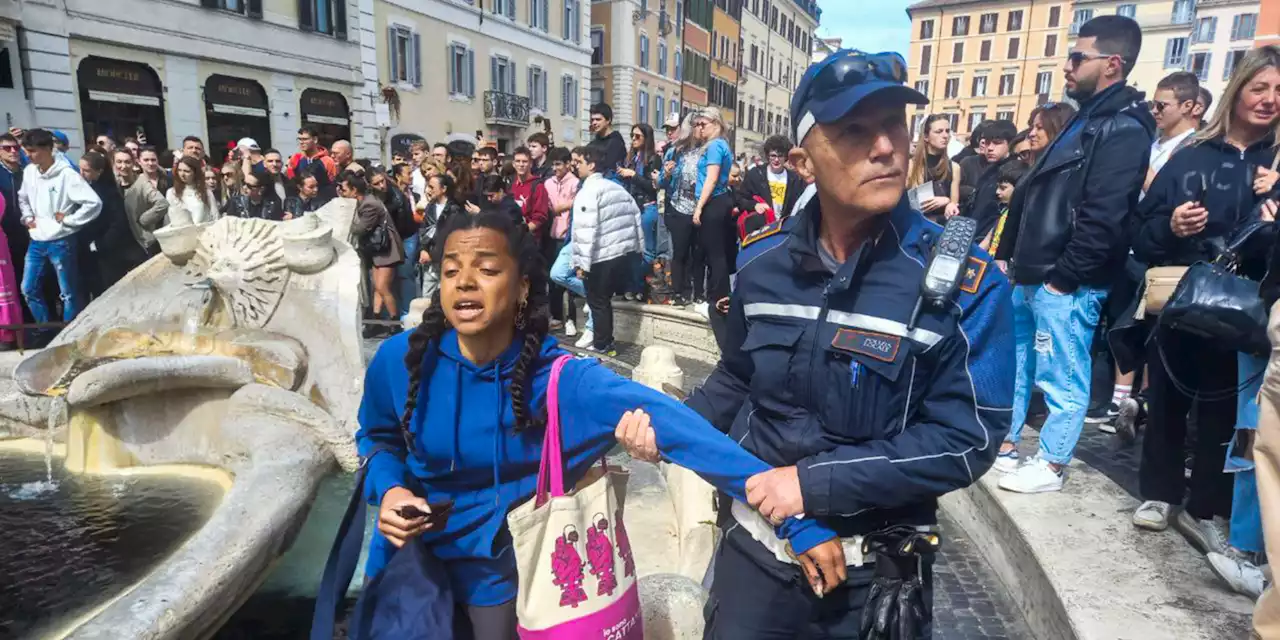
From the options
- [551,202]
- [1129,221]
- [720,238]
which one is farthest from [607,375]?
[551,202]

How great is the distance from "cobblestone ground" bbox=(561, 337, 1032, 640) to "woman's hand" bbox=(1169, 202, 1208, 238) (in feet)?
5.48

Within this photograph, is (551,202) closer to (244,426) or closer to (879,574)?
(244,426)

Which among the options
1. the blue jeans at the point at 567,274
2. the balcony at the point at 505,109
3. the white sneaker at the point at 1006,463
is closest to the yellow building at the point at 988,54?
the balcony at the point at 505,109

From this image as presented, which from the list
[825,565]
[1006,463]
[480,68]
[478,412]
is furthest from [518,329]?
[480,68]

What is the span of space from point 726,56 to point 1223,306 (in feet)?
150

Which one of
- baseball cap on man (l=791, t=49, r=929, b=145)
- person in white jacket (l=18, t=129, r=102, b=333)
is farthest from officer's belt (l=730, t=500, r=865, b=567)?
person in white jacket (l=18, t=129, r=102, b=333)

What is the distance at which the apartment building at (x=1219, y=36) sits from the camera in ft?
158

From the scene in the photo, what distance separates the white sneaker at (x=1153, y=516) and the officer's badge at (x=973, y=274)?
2.22 metres

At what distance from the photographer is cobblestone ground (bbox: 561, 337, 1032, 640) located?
2916 mm

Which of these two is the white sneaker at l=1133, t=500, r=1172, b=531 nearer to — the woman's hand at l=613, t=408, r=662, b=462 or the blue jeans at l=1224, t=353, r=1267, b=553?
the blue jeans at l=1224, t=353, r=1267, b=553

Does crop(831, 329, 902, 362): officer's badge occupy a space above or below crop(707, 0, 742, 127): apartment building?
below

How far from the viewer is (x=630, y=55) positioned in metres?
33.8

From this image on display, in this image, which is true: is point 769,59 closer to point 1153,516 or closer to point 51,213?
point 51,213

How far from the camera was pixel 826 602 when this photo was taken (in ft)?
5.30
